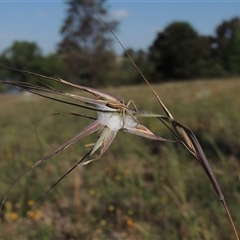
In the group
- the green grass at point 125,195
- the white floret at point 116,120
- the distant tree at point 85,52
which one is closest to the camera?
the white floret at point 116,120

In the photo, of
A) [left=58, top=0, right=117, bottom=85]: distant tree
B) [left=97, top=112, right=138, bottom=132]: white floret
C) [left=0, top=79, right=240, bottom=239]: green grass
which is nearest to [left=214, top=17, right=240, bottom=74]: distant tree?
[left=0, top=79, right=240, bottom=239]: green grass

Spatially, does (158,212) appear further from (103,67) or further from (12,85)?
(103,67)

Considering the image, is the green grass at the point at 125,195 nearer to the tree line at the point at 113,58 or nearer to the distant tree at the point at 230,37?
the distant tree at the point at 230,37

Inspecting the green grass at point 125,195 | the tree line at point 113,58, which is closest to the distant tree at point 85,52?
the tree line at point 113,58

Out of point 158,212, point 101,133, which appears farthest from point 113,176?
point 101,133

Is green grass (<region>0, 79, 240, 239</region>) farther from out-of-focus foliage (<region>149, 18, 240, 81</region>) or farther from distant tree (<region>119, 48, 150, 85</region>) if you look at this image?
distant tree (<region>119, 48, 150, 85</region>)

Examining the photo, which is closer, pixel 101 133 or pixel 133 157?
pixel 101 133

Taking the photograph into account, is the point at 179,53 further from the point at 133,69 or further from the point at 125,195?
the point at 125,195

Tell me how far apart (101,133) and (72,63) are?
26.9 metres

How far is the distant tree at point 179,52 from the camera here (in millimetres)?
26234

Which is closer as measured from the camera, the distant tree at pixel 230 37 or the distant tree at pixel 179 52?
the distant tree at pixel 230 37

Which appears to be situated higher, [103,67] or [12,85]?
[103,67]

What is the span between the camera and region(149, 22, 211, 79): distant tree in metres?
26.2

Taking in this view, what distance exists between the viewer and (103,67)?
1077 inches
